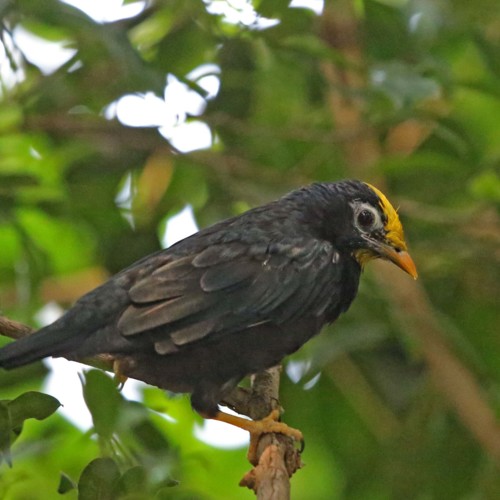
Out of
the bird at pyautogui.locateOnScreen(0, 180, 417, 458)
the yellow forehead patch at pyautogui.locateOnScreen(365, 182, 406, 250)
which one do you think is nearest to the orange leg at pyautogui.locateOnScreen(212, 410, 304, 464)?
the bird at pyautogui.locateOnScreen(0, 180, 417, 458)

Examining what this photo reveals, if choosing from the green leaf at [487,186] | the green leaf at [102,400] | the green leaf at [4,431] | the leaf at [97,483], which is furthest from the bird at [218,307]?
the green leaf at [487,186]

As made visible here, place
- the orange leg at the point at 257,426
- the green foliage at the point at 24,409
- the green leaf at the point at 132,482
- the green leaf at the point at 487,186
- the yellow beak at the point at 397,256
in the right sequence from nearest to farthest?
the green leaf at the point at 132,482
the green foliage at the point at 24,409
the orange leg at the point at 257,426
the yellow beak at the point at 397,256
the green leaf at the point at 487,186

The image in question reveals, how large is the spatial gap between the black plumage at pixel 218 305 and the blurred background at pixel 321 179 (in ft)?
2.18

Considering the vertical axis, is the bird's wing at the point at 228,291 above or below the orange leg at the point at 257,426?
above

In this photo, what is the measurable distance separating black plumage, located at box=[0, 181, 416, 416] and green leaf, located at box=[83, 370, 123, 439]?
388 millimetres

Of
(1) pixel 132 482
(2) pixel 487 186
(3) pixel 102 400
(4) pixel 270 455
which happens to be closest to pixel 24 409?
(3) pixel 102 400

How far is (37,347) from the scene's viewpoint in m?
4.48

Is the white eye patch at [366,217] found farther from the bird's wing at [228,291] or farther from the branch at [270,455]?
the branch at [270,455]

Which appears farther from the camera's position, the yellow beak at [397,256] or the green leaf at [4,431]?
the yellow beak at [397,256]

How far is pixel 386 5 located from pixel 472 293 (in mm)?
1810

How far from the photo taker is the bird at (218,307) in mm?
4750

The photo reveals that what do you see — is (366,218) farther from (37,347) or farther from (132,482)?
(132,482)

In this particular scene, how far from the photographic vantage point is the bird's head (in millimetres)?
5398

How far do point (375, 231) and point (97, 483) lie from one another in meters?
2.06
